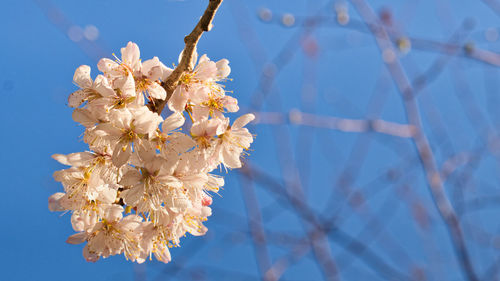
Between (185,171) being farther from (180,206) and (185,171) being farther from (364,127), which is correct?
(364,127)

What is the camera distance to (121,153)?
3.50 ft

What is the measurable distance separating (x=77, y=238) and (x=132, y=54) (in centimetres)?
69

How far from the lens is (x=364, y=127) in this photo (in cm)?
236

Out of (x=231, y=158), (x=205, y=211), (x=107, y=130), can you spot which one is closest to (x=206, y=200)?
(x=205, y=211)

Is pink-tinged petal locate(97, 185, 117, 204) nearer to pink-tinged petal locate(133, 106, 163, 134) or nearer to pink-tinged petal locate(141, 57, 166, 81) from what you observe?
pink-tinged petal locate(133, 106, 163, 134)

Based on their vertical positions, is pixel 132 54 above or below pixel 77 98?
above

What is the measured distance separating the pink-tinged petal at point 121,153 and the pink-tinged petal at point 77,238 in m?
0.45

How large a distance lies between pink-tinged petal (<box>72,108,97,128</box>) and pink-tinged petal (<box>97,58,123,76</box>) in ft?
0.51

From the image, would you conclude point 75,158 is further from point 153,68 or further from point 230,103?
point 230,103

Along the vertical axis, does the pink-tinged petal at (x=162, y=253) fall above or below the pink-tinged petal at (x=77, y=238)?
below

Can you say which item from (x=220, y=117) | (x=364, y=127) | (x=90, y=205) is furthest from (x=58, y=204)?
(x=364, y=127)

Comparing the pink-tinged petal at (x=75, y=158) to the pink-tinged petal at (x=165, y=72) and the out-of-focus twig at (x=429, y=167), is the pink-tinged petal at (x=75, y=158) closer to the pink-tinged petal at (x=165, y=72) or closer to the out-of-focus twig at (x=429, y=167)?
the pink-tinged petal at (x=165, y=72)

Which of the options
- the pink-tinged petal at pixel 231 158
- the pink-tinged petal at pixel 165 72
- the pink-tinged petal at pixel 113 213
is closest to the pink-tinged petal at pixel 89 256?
the pink-tinged petal at pixel 113 213

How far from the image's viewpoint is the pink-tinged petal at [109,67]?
3.91ft
